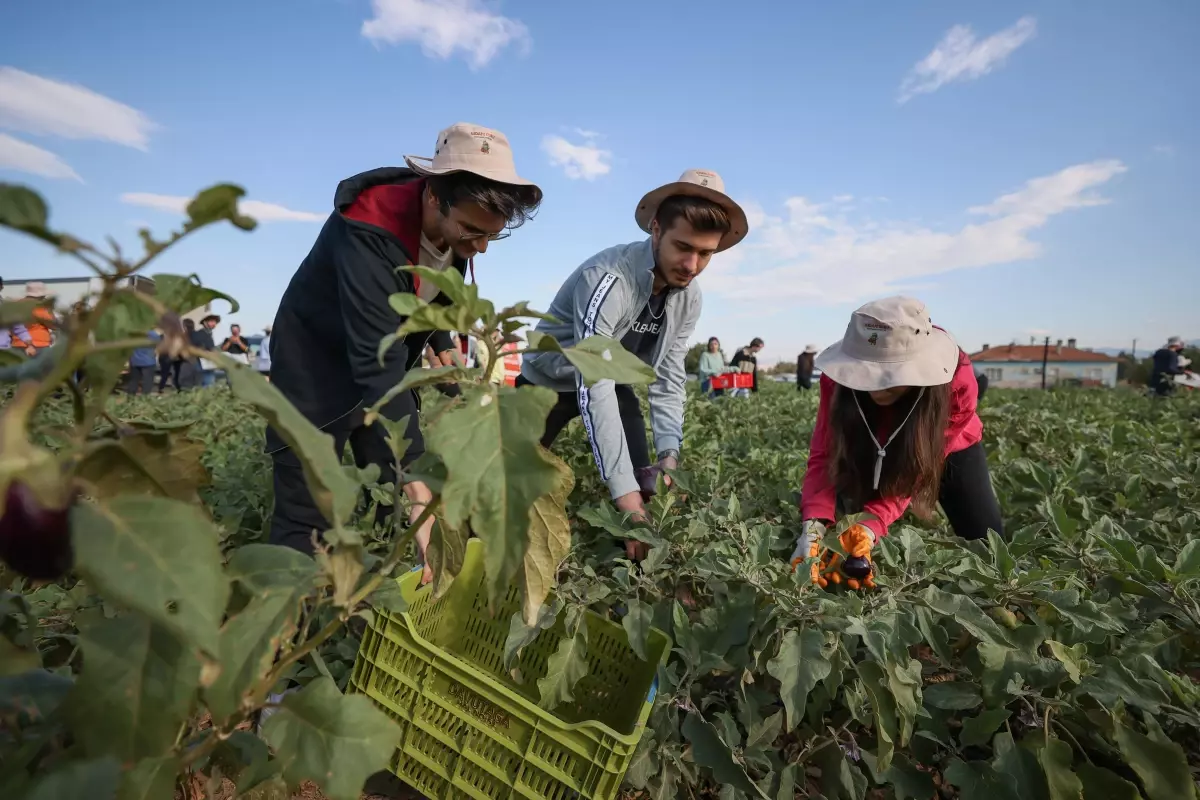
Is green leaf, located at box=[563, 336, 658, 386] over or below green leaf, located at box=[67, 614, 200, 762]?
over

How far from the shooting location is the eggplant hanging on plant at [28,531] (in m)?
0.47

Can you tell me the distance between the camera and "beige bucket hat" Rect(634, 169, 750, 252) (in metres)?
2.40

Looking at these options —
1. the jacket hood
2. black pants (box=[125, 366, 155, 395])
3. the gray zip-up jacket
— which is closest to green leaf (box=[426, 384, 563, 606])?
the gray zip-up jacket

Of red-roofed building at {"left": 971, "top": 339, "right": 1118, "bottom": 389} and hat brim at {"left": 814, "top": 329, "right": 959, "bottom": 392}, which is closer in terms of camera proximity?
hat brim at {"left": 814, "top": 329, "right": 959, "bottom": 392}

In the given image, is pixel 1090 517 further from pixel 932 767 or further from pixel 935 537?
pixel 932 767

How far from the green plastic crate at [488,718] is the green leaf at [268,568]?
0.63 metres

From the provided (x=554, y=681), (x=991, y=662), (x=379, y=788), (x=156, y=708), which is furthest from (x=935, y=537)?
(x=156, y=708)

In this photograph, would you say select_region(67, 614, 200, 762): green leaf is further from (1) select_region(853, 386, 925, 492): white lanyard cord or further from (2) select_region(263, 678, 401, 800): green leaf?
(1) select_region(853, 386, 925, 492): white lanyard cord

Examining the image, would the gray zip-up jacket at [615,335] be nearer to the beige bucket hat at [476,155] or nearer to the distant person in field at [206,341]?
the beige bucket hat at [476,155]

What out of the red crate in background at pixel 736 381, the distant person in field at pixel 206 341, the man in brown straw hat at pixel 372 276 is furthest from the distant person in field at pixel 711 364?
the man in brown straw hat at pixel 372 276

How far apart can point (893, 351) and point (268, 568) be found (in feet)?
6.30

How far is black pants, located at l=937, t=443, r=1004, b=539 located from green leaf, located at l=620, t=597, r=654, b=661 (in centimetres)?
151

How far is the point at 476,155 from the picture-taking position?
73.7 inches

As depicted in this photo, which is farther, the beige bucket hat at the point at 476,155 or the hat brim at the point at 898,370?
the hat brim at the point at 898,370
